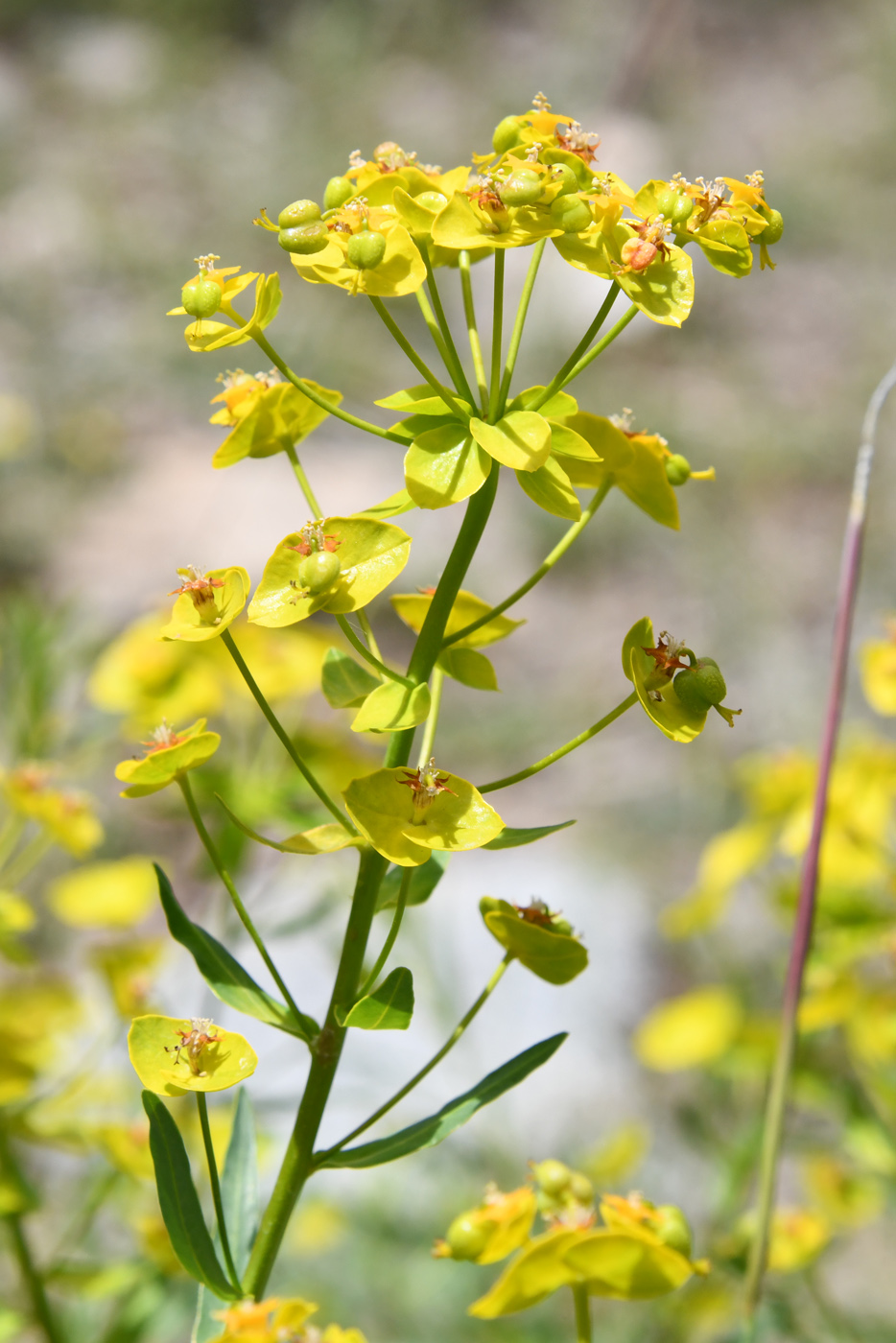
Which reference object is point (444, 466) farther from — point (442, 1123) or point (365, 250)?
point (442, 1123)

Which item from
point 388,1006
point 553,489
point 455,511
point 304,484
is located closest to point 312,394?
point 304,484

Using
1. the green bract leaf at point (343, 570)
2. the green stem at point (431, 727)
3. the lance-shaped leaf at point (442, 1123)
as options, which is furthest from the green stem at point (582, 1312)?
the green bract leaf at point (343, 570)

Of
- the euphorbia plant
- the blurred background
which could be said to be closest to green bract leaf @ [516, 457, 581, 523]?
the euphorbia plant

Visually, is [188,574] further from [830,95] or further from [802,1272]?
[830,95]

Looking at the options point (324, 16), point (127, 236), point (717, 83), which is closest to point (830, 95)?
point (717, 83)

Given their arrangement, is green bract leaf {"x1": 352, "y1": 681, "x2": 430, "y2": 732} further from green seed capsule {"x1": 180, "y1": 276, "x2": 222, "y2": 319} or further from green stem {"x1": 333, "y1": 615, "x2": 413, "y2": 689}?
green seed capsule {"x1": 180, "y1": 276, "x2": 222, "y2": 319}

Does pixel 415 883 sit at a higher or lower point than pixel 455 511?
higher

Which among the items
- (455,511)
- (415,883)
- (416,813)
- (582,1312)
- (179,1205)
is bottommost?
(455,511)
